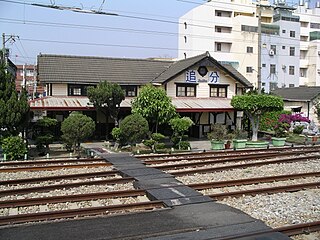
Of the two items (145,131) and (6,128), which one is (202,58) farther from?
(6,128)

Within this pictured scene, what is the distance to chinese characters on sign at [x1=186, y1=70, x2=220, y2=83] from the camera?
90.2ft

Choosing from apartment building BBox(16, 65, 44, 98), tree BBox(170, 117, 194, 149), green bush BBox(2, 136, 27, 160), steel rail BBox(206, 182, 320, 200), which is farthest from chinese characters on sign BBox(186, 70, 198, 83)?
steel rail BBox(206, 182, 320, 200)

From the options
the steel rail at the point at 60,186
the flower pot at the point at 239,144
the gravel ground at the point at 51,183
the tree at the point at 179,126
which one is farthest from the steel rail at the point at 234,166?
the tree at the point at 179,126

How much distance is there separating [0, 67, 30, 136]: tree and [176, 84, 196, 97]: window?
12.3 meters

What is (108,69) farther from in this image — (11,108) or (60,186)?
(60,186)

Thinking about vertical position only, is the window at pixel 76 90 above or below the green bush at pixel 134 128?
above

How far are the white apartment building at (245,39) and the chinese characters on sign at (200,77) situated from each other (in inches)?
1064

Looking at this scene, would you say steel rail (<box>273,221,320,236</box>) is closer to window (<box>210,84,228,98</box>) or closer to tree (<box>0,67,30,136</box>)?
tree (<box>0,67,30,136</box>)

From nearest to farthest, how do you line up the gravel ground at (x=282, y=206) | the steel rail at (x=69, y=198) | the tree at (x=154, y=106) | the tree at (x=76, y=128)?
the gravel ground at (x=282, y=206)
the steel rail at (x=69, y=198)
the tree at (x=76, y=128)
the tree at (x=154, y=106)

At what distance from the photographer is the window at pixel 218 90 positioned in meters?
28.5

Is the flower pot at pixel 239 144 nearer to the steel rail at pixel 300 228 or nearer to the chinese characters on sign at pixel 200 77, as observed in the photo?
the chinese characters on sign at pixel 200 77

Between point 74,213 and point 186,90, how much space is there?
800 inches

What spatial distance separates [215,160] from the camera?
50.5ft

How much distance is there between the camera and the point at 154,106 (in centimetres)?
2111
